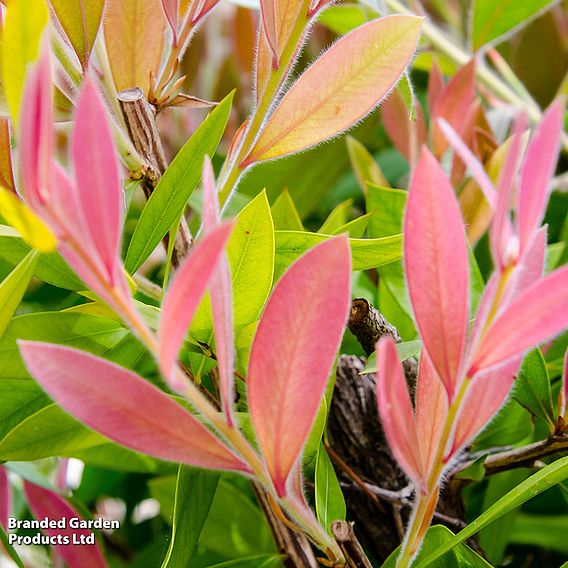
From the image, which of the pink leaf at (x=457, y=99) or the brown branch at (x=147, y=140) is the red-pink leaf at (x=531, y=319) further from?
the pink leaf at (x=457, y=99)

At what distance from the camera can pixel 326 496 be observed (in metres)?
0.40

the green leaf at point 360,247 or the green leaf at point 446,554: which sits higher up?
the green leaf at point 360,247

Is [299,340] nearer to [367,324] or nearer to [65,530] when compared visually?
[367,324]

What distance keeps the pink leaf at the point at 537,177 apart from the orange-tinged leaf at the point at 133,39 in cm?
27

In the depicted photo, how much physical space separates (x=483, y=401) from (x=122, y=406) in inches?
6.4

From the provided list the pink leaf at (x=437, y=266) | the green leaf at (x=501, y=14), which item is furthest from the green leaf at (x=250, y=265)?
the green leaf at (x=501, y=14)

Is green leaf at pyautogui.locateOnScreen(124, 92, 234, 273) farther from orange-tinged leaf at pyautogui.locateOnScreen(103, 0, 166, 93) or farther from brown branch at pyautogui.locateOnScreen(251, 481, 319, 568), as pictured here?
brown branch at pyautogui.locateOnScreen(251, 481, 319, 568)

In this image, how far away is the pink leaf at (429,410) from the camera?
33cm

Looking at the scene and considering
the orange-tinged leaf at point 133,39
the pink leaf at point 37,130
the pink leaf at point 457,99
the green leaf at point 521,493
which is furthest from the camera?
the pink leaf at point 457,99

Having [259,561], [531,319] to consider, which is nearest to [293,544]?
[259,561]

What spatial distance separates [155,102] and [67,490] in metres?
0.38

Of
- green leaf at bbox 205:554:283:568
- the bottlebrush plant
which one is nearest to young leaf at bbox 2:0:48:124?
the bottlebrush plant

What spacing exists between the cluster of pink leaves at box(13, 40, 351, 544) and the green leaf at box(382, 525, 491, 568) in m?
0.11

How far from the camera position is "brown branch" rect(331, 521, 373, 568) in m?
0.37
